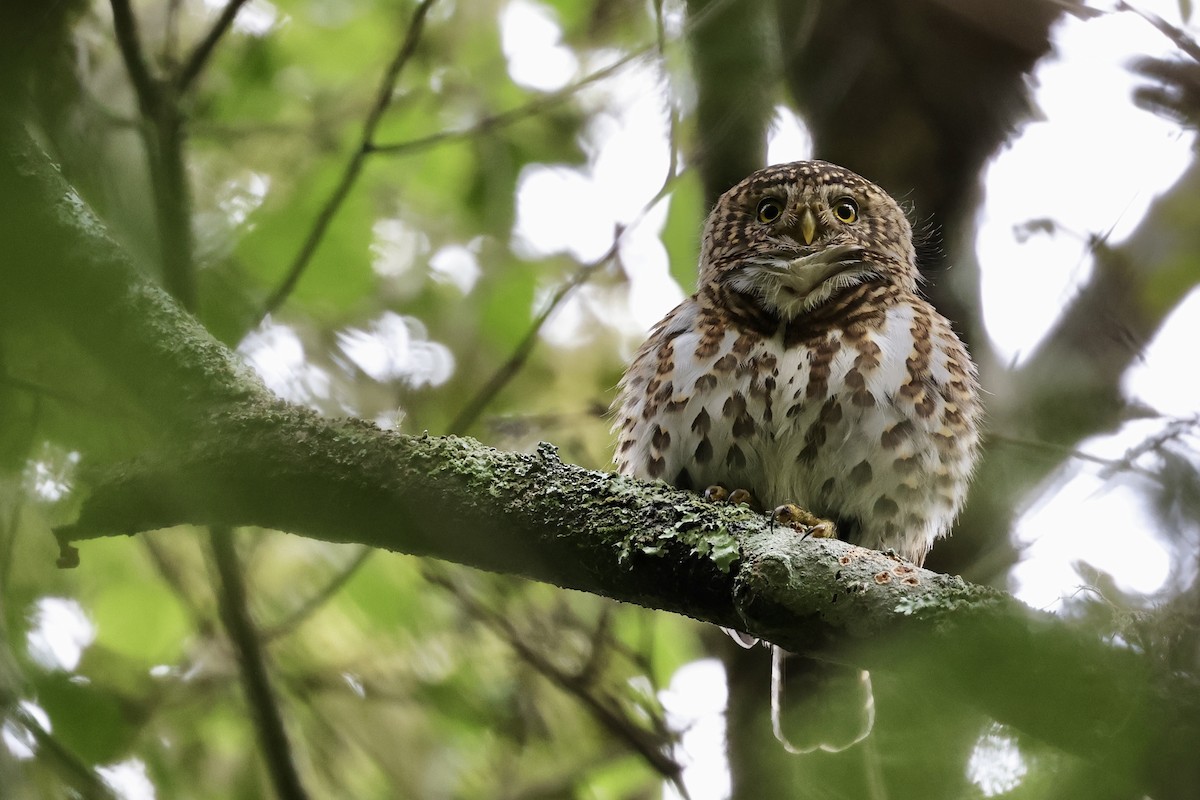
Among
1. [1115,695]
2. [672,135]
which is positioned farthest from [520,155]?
[1115,695]

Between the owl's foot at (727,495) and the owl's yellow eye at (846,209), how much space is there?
1.18 metres

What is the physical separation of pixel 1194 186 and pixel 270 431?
7.86ft

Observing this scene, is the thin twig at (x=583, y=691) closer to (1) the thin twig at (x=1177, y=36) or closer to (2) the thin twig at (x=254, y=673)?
(2) the thin twig at (x=254, y=673)

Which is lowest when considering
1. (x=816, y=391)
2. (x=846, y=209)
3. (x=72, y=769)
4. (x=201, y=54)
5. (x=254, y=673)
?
(x=72, y=769)

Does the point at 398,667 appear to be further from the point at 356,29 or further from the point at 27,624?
the point at 356,29

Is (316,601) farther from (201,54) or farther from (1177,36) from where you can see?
(1177,36)

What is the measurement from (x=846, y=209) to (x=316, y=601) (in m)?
2.45

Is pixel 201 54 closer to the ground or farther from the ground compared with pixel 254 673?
farther from the ground

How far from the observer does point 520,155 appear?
4.02 meters

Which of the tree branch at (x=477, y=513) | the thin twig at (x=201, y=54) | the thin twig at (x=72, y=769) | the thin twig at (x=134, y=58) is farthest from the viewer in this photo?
the thin twig at (x=201, y=54)

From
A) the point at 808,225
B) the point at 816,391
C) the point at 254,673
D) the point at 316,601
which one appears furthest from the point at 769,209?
the point at 254,673

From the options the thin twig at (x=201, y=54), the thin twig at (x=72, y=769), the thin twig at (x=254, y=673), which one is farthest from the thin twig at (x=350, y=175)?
the thin twig at (x=72, y=769)

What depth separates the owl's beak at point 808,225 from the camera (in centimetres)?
390

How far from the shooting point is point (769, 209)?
413 cm
